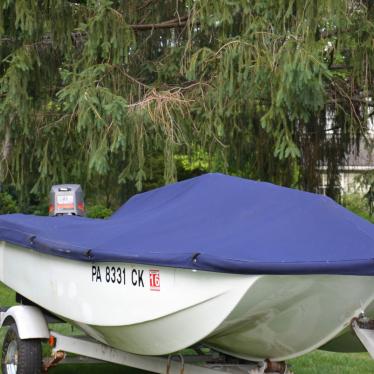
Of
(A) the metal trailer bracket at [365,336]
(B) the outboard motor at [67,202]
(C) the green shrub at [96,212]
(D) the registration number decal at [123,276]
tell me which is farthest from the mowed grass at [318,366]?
(C) the green shrub at [96,212]

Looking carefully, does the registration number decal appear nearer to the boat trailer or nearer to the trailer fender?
the boat trailer

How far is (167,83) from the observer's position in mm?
11258

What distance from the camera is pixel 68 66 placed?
11227mm

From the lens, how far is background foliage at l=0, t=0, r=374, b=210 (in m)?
9.86

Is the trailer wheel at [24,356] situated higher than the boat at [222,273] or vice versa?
the boat at [222,273]

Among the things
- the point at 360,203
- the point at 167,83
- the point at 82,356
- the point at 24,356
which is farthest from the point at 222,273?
the point at 360,203

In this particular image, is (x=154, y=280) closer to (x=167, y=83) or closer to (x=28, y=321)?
(x=28, y=321)

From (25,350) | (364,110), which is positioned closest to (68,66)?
(364,110)

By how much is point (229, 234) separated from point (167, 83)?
6.31 metres

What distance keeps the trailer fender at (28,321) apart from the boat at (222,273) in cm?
39

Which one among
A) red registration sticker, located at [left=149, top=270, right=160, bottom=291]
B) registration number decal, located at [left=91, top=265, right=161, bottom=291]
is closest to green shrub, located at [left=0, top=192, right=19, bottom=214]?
registration number decal, located at [left=91, top=265, right=161, bottom=291]

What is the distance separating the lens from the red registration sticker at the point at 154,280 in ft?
17.1

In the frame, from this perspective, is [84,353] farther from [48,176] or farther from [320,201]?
[48,176]

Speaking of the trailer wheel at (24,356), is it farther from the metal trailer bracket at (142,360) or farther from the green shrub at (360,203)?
the green shrub at (360,203)
